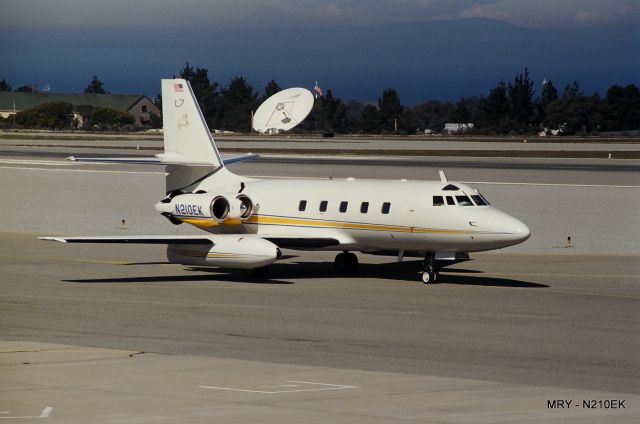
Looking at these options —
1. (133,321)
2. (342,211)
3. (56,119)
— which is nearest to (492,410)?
(133,321)

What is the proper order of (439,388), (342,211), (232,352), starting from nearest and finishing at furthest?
1. (439,388)
2. (232,352)
3. (342,211)

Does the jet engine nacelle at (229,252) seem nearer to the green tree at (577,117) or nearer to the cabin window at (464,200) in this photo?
the cabin window at (464,200)

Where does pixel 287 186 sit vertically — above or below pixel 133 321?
above

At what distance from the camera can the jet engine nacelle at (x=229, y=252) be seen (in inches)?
1224

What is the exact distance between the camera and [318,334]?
76.8 feet

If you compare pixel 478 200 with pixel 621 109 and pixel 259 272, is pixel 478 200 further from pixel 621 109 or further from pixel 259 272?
pixel 621 109

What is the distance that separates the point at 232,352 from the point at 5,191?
43444 millimetres

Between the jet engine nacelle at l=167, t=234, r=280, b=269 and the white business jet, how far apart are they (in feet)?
0.09

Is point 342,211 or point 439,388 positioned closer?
point 439,388

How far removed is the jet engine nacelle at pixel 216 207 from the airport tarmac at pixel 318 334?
5.51 feet

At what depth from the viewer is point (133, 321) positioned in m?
25.0

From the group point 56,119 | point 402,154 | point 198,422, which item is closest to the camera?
point 198,422

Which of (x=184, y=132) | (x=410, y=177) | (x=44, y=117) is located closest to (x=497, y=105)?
(x=44, y=117)

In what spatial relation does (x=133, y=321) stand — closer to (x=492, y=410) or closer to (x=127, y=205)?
(x=492, y=410)
